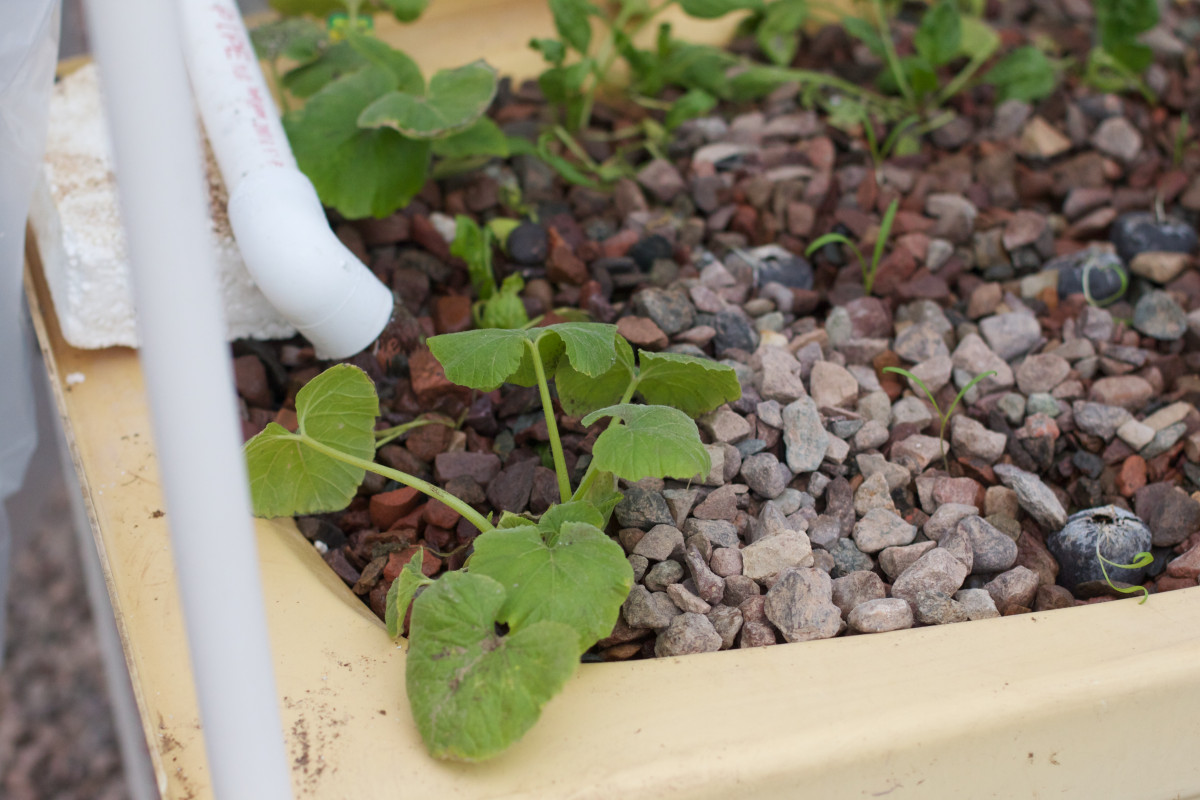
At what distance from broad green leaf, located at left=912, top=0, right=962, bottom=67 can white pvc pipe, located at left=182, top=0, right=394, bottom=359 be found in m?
0.73

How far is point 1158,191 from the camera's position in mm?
1142

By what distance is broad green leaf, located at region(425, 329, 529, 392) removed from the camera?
0.65 metres

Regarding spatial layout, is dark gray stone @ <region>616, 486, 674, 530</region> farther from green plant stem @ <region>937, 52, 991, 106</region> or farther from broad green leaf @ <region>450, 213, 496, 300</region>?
green plant stem @ <region>937, 52, 991, 106</region>

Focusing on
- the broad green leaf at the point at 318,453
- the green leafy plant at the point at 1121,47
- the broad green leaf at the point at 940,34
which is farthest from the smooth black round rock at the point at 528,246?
the green leafy plant at the point at 1121,47

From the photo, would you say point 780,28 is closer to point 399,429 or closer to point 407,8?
point 407,8

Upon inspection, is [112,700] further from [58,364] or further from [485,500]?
[485,500]

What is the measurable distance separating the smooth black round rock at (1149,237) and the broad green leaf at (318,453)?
834 mm

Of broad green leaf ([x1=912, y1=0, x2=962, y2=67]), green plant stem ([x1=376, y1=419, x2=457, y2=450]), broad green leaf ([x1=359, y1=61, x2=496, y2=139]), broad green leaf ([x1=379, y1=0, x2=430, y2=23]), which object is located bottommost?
green plant stem ([x1=376, y1=419, x2=457, y2=450])

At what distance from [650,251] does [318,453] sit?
0.44 meters

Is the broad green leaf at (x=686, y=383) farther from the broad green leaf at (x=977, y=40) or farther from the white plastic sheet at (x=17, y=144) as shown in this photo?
the broad green leaf at (x=977, y=40)

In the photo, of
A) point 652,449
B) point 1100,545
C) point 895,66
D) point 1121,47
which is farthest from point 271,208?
point 1121,47

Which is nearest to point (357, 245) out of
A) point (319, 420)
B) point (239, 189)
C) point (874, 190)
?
point (239, 189)

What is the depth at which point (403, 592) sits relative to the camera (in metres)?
0.62

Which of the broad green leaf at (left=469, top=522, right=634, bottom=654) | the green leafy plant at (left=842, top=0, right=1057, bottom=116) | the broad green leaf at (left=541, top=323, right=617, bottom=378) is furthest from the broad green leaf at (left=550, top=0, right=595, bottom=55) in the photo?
the broad green leaf at (left=469, top=522, right=634, bottom=654)
